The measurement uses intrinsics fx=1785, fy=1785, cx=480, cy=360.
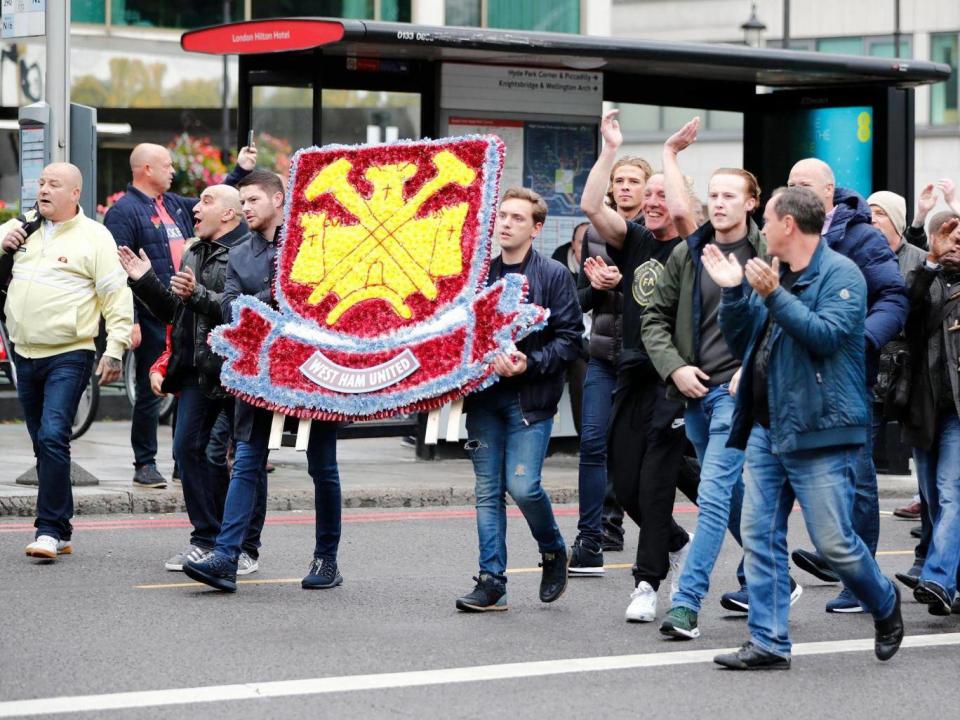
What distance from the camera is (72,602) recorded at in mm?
7773

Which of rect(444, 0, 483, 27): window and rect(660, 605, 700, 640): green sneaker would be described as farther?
rect(444, 0, 483, 27): window

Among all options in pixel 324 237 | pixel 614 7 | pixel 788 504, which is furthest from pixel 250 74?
pixel 614 7

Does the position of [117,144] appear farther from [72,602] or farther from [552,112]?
[72,602]

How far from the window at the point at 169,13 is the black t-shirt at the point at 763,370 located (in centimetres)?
2550

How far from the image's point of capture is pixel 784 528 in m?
6.82

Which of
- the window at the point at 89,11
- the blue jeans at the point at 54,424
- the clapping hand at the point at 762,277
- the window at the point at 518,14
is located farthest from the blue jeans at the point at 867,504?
the window at the point at 89,11

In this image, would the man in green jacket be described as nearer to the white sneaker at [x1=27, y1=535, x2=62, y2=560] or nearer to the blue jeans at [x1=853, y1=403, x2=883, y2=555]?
the blue jeans at [x1=853, y1=403, x2=883, y2=555]

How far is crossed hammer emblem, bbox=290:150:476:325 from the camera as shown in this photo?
830 cm

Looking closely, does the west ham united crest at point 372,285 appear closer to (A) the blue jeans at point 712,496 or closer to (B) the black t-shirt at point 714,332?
(B) the black t-shirt at point 714,332

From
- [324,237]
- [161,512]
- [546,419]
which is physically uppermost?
[324,237]

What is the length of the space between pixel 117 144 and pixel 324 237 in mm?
23887

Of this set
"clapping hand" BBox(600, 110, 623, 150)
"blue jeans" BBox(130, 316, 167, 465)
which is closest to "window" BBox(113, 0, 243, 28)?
"blue jeans" BBox(130, 316, 167, 465)

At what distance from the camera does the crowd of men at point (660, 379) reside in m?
6.61

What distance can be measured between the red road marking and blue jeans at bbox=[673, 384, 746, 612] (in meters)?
3.75
